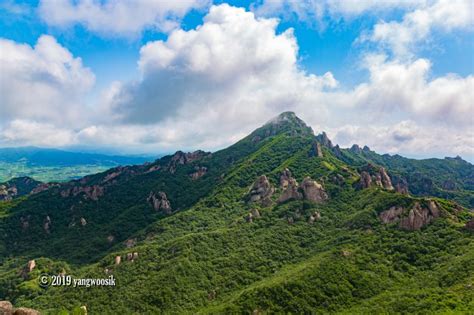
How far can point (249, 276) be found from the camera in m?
186

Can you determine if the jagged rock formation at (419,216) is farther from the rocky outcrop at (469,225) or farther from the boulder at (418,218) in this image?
the rocky outcrop at (469,225)

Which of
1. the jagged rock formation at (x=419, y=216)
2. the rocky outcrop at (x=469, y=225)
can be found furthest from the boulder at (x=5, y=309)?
the rocky outcrop at (x=469, y=225)

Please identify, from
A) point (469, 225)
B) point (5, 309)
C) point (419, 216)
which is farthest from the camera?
point (419, 216)

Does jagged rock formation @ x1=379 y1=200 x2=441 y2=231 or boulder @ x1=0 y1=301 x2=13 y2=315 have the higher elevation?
jagged rock formation @ x1=379 y1=200 x2=441 y2=231

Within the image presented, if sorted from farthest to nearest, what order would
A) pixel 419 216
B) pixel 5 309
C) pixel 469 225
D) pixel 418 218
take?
pixel 419 216, pixel 418 218, pixel 469 225, pixel 5 309

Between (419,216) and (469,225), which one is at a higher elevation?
(419,216)

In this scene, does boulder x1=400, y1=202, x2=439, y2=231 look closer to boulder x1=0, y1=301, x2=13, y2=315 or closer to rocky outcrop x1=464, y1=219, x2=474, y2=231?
rocky outcrop x1=464, y1=219, x2=474, y2=231

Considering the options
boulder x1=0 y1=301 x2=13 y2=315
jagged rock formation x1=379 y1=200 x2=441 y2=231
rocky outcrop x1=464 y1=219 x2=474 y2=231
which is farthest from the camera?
jagged rock formation x1=379 y1=200 x2=441 y2=231

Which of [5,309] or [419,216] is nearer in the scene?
[5,309]

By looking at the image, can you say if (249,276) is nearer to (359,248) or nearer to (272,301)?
(272,301)

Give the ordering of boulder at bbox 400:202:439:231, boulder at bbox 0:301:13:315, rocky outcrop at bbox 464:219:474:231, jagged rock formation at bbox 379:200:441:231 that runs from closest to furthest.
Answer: boulder at bbox 0:301:13:315
rocky outcrop at bbox 464:219:474:231
boulder at bbox 400:202:439:231
jagged rock formation at bbox 379:200:441:231

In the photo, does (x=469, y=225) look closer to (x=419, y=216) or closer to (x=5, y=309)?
(x=419, y=216)

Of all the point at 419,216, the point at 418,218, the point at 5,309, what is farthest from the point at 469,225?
the point at 5,309

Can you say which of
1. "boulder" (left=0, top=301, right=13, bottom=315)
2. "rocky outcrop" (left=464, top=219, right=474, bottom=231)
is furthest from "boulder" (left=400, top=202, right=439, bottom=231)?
"boulder" (left=0, top=301, right=13, bottom=315)
